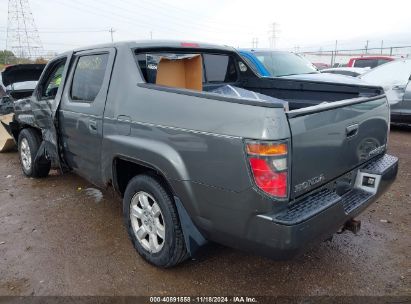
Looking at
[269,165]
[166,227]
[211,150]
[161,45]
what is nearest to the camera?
[269,165]

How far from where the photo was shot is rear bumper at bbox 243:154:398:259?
2.18 metres

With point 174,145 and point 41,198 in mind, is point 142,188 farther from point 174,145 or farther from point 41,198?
point 41,198

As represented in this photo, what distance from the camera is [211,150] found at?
2.34 meters

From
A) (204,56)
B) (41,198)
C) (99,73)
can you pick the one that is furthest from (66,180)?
(204,56)

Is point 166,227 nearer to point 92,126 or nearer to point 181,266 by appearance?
point 181,266

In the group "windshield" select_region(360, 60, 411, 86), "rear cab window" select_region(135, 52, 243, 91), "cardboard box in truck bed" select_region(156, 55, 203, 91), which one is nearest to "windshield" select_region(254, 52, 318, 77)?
"windshield" select_region(360, 60, 411, 86)

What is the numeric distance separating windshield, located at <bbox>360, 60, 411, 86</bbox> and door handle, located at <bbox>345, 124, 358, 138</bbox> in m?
6.14

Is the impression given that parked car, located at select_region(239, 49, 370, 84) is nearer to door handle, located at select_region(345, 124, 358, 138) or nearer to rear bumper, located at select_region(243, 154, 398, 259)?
door handle, located at select_region(345, 124, 358, 138)

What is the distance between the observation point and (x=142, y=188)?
2.98 meters

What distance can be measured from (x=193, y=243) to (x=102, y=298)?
0.79 meters

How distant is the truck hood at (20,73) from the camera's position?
695 centimetres

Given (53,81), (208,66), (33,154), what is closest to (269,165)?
(208,66)

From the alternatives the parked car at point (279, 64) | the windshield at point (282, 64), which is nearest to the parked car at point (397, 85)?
the parked car at point (279, 64)

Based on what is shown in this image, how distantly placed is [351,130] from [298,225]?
0.92 metres
